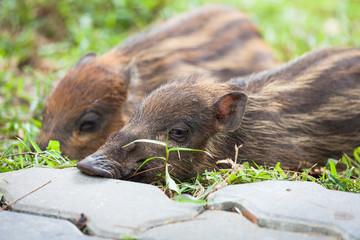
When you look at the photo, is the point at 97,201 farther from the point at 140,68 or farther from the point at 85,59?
the point at 140,68

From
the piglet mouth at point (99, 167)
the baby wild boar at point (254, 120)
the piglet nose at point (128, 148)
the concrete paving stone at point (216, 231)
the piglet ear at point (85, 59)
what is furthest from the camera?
the piglet ear at point (85, 59)

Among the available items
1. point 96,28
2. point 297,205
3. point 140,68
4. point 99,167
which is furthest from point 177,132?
point 96,28

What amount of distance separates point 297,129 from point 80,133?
6.74 ft

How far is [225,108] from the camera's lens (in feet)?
12.9

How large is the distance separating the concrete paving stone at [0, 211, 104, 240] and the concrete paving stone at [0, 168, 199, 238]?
0.08m

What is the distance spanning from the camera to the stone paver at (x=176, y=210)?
2461mm

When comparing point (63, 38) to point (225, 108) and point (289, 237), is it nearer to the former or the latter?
point (225, 108)

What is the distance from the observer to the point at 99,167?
10.7 feet

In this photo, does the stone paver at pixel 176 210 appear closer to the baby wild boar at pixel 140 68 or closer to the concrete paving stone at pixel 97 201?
the concrete paving stone at pixel 97 201

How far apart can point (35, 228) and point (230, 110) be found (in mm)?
1913

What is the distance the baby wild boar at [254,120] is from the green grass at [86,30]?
2.33m

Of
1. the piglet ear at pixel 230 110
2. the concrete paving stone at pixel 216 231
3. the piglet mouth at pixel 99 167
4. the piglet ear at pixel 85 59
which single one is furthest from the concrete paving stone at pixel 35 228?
the piglet ear at pixel 85 59

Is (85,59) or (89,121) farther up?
(85,59)

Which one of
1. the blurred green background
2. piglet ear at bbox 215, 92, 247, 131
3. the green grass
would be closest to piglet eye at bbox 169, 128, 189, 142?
piglet ear at bbox 215, 92, 247, 131
